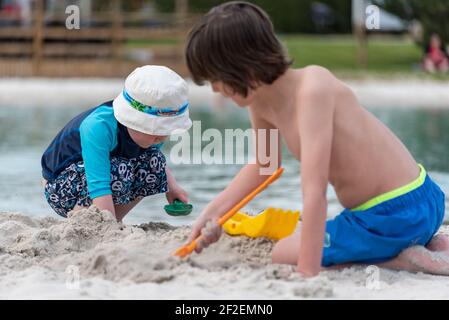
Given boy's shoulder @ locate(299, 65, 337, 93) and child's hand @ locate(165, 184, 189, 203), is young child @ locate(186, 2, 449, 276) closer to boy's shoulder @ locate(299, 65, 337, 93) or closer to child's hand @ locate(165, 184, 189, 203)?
boy's shoulder @ locate(299, 65, 337, 93)

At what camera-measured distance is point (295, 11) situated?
88.3 ft

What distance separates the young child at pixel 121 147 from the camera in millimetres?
3633

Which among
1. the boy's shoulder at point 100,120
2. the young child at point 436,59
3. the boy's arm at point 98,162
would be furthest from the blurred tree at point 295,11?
the boy's arm at point 98,162

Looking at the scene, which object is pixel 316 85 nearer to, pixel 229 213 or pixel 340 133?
pixel 340 133

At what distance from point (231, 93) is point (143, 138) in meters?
0.90

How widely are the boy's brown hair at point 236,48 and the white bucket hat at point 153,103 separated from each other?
2.45ft

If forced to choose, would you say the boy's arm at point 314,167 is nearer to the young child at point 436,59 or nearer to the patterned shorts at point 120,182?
the patterned shorts at point 120,182

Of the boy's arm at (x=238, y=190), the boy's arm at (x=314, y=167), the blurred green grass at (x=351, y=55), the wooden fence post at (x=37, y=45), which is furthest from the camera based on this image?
the blurred green grass at (x=351, y=55)

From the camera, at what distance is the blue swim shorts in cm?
302

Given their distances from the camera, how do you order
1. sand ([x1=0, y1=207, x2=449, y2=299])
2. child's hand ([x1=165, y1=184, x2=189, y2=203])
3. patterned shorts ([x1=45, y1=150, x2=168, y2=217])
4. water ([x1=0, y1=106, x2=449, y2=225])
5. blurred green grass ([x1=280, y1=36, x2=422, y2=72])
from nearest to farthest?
1. sand ([x1=0, y1=207, x2=449, y2=299])
2. patterned shorts ([x1=45, y1=150, x2=168, y2=217])
3. child's hand ([x1=165, y1=184, x2=189, y2=203])
4. water ([x1=0, y1=106, x2=449, y2=225])
5. blurred green grass ([x1=280, y1=36, x2=422, y2=72])

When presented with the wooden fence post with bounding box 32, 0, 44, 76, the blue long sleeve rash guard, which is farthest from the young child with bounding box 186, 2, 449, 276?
the wooden fence post with bounding box 32, 0, 44, 76

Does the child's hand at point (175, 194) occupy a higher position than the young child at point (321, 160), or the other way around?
the young child at point (321, 160)
